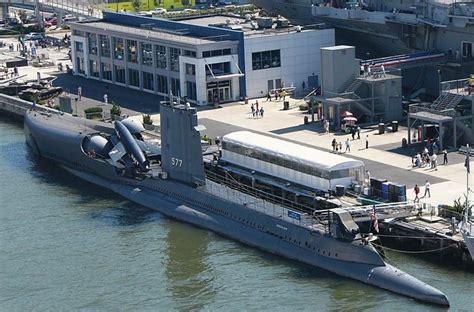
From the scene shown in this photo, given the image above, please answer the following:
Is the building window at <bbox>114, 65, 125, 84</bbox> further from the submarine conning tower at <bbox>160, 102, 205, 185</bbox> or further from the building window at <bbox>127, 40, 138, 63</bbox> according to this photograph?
the submarine conning tower at <bbox>160, 102, 205, 185</bbox>

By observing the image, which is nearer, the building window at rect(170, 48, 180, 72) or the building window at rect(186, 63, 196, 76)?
the building window at rect(186, 63, 196, 76)

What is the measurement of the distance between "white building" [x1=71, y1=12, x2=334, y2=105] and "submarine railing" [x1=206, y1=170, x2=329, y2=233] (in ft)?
77.5

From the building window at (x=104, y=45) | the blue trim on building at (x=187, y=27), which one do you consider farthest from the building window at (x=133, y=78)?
the blue trim on building at (x=187, y=27)

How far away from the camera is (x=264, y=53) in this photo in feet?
283

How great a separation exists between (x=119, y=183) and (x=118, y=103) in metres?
23.7

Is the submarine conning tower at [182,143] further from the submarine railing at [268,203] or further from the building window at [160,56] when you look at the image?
the building window at [160,56]

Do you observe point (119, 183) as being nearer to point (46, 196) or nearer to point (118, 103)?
point (46, 196)

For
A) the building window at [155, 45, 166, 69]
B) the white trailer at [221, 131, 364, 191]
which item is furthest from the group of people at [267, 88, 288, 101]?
the white trailer at [221, 131, 364, 191]

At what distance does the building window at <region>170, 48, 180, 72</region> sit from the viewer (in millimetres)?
86312

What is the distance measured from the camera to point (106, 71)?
9731cm

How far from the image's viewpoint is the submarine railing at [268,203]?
167ft

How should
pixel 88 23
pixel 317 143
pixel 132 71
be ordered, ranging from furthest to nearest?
pixel 88 23
pixel 132 71
pixel 317 143

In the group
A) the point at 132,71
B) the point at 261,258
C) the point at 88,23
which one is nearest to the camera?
the point at 261,258

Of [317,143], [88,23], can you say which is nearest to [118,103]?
[88,23]
